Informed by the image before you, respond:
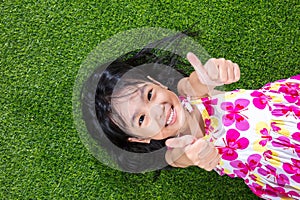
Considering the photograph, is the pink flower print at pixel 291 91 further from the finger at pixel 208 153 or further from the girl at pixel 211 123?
the finger at pixel 208 153

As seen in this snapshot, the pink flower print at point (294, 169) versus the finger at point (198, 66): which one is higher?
the finger at point (198, 66)

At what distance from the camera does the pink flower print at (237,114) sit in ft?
3.43

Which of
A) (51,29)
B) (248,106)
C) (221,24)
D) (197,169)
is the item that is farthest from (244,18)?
(51,29)


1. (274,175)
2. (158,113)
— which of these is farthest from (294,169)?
(158,113)

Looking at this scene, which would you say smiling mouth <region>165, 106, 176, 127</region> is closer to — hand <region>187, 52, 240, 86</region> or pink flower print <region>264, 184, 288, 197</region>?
hand <region>187, 52, 240, 86</region>

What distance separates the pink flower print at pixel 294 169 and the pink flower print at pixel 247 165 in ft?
Result: 0.22

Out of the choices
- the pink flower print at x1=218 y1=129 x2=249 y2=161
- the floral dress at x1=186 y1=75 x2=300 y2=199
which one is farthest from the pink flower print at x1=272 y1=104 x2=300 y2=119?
the pink flower print at x1=218 y1=129 x2=249 y2=161

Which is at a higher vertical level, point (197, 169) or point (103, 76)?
point (103, 76)

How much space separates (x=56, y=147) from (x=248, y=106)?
58 cm

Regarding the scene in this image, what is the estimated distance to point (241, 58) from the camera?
1.32 metres

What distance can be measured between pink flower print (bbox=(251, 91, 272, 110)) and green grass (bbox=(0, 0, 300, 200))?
0.20 metres

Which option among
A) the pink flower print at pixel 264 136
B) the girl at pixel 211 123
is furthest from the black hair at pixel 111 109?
the pink flower print at pixel 264 136

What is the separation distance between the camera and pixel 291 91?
1.09m

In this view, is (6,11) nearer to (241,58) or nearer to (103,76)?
(103,76)
